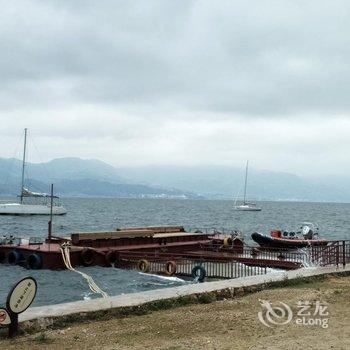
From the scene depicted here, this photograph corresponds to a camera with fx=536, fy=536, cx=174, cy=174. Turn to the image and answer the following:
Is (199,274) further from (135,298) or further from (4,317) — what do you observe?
(4,317)

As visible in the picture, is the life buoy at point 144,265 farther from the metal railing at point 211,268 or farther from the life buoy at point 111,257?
the life buoy at point 111,257

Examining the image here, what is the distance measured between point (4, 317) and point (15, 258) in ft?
67.8

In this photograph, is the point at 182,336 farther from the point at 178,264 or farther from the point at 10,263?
the point at 10,263

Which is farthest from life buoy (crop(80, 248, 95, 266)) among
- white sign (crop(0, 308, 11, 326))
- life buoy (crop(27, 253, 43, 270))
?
white sign (crop(0, 308, 11, 326))

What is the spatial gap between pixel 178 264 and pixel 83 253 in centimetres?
524

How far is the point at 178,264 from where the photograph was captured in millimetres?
25328

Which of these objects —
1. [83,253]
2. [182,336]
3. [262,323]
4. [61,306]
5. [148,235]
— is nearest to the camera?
[182,336]

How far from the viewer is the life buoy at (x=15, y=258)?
2816cm

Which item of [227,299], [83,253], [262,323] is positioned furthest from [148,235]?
[262,323]

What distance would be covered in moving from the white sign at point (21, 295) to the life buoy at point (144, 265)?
17.2 meters

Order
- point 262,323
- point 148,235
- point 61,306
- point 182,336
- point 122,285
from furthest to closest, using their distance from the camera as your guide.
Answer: point 148,235 < point 122,285 < point 61,306 < point 262,323 < point 182,336

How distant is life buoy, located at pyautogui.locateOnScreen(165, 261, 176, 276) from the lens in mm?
24156

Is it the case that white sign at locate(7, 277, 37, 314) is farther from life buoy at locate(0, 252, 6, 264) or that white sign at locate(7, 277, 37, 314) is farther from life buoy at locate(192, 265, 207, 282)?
life buoy at locate(0, 252, 6, 264)

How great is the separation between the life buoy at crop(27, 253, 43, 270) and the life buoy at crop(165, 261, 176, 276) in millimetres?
6561
